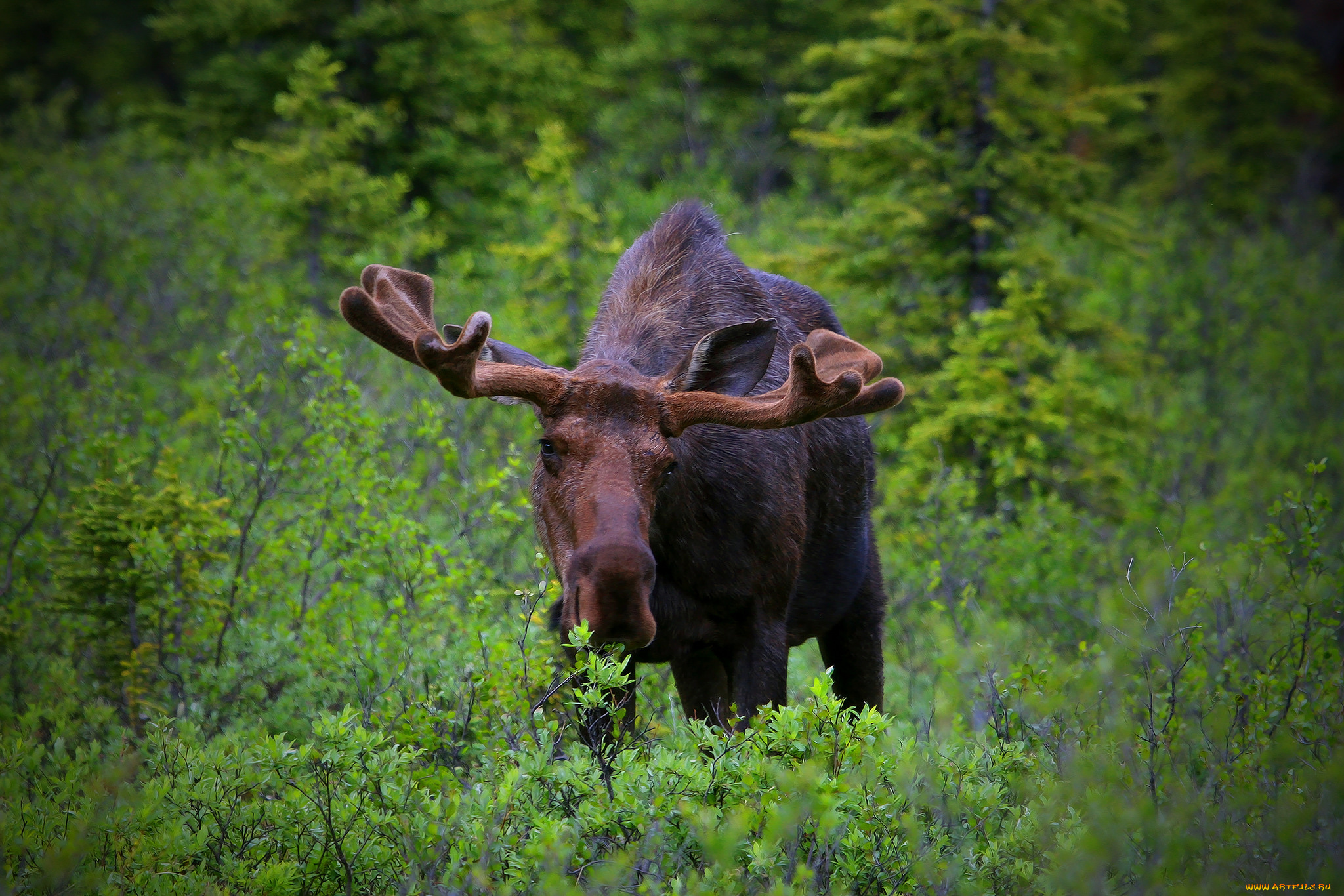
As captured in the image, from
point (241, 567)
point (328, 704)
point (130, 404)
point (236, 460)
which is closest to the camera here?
point (328, 704)

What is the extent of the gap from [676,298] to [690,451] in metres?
0.95

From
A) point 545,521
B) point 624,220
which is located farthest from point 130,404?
point 624,220

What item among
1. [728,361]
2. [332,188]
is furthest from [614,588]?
[332,188]

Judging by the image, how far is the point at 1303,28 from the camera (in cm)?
2667

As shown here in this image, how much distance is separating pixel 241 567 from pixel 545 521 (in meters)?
3.10

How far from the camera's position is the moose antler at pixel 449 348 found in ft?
13.4

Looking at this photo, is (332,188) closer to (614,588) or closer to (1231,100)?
(614,588)

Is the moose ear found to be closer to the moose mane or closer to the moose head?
the moose head

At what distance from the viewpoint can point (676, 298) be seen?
5156 millimetres

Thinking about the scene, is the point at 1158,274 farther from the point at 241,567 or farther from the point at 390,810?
the point at 390,810

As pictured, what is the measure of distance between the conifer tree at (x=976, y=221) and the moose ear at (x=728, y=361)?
19.0ft

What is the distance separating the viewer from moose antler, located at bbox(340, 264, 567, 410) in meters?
4.09

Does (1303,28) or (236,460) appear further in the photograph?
(1303,28)

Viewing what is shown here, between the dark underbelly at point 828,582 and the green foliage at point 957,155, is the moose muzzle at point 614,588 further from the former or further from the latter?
the green foliage at point 957,155
